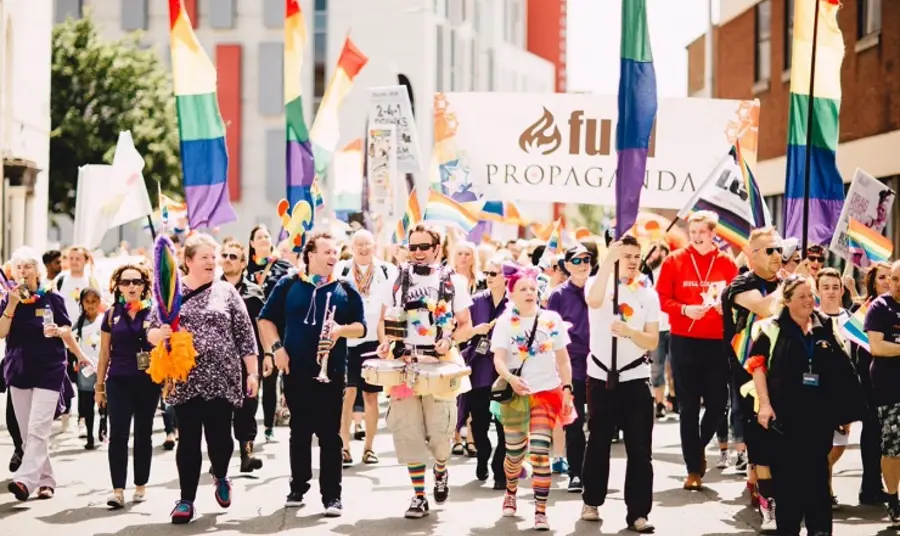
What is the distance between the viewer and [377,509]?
36.4 ft

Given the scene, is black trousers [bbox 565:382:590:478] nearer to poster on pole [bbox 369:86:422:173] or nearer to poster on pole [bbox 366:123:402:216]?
poster on pole [bbox 366:123:402:216]

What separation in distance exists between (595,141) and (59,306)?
6837 millimetres

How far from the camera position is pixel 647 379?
10289 mm

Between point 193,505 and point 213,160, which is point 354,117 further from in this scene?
point 193,505

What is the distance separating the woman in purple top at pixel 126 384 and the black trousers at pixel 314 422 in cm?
106

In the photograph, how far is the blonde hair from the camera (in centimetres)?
1203

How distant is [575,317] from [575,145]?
470cm

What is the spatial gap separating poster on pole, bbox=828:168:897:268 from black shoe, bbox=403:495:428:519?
4.37 metres

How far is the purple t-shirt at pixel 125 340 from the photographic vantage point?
11.3m

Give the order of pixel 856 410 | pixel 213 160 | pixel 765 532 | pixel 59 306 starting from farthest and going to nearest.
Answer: pixel 213 160, pixel 59 306, pixel 765 532, pixel 856 410

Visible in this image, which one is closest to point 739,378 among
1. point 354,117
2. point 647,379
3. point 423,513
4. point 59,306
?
point 647,379

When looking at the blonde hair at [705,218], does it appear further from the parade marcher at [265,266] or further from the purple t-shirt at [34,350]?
the purple t-shirt at [34,350]

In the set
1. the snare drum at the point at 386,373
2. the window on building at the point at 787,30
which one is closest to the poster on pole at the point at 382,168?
the snare drum at the point at 386,373

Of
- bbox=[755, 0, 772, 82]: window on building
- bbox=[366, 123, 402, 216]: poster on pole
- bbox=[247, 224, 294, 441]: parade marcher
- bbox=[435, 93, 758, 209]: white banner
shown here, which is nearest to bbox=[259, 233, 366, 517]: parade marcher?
bbox=[247, 224, 294, 441]: parade marcher
